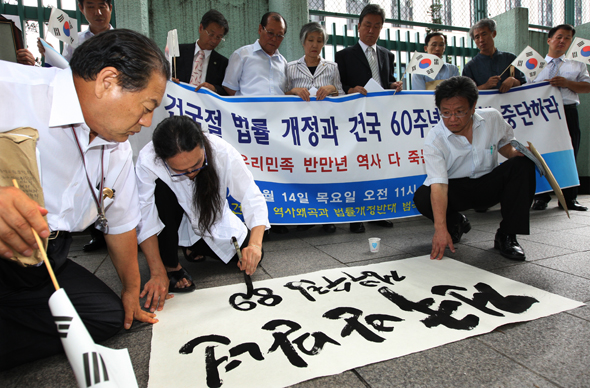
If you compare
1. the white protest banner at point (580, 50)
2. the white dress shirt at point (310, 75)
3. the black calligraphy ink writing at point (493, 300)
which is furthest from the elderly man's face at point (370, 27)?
the black calligraphy ink writing at point (493, 300)

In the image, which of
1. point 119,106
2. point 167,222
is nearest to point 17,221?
point 119,106

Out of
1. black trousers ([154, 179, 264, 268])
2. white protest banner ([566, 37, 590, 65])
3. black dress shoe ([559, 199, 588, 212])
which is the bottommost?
black dress shoe ([559, 199, 588, 212])

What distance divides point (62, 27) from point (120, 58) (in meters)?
2.16

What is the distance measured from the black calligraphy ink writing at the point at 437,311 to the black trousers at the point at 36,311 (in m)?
1.23

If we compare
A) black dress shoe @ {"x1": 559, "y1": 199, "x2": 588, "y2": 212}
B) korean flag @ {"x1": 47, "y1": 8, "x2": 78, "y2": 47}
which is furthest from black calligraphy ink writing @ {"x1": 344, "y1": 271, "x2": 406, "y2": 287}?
black dress shoe @ {"x1": 559, "y1": 199, "x2": 588, "y2": 212}

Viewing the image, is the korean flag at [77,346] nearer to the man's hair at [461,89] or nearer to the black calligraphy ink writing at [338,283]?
the black calligraphy ink writing at [338,283]

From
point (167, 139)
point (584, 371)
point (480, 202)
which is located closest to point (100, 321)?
point (167, 139)

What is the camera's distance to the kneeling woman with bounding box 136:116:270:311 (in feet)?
5.80

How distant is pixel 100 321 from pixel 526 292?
1.90 meters

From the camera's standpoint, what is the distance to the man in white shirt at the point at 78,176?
1.09 m

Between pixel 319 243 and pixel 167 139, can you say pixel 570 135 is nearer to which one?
pixel 319 243

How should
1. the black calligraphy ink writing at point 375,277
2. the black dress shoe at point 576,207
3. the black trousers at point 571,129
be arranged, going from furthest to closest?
the black trousers at point 571,129 → the black dress shoe at point 576,207 → the black calligraphy ink writing at point 375,277

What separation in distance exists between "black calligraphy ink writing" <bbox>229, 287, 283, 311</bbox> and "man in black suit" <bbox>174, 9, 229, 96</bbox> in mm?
1937

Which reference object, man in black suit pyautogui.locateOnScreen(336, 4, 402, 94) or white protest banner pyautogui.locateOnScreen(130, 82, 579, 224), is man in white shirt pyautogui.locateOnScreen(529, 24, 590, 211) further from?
man in black suit pyautogui.locateOnScreen(336, 4, 402, 94)
